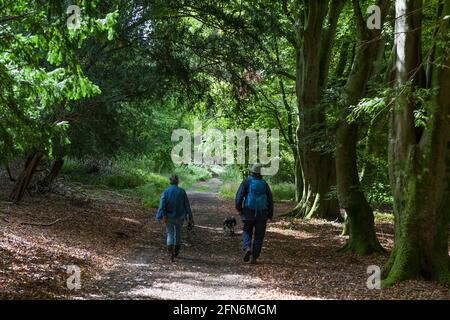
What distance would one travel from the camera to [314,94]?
1816 centimetres

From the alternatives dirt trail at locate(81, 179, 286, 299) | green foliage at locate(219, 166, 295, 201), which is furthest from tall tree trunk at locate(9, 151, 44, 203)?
green foliage at locate(219, 166, 295, 201)

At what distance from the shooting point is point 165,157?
3088 cm

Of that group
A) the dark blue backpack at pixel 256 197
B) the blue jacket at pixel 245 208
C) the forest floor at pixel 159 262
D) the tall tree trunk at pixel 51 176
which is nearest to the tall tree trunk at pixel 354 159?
the forest floor at pixel 159 262

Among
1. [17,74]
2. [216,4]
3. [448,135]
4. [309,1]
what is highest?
[309,1]

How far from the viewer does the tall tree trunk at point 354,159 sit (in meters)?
12.0

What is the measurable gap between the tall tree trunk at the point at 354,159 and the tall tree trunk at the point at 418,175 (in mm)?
3380

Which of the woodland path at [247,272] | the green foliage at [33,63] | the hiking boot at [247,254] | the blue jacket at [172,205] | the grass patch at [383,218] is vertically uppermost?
the green foliage at [33,63]

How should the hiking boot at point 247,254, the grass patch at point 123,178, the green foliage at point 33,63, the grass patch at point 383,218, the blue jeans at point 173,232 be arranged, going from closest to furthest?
1. the green foliage at point 33,63
2. the hiking boot at point 247,254
3. the blue jeans at point 173,232
4. the grass patch at point 383,218
5. the grass patch at point 123,178

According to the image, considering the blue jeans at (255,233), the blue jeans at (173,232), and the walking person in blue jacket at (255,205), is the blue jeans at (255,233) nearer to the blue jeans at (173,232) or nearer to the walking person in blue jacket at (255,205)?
the walking person in blue jacket at (255,205)

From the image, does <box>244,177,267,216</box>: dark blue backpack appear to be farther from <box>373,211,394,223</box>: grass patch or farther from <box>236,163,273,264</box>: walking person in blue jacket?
<box>373,211,394,223</box>: grass patch

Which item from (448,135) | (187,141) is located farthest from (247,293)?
(187,141)
